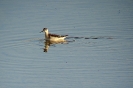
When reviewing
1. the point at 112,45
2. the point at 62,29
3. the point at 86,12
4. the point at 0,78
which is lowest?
the point at 0,78

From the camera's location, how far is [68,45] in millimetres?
17609

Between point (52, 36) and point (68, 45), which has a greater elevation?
point (52, 36)

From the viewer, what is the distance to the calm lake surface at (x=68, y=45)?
13.6 meters

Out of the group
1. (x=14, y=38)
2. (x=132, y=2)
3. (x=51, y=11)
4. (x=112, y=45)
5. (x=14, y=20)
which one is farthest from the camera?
(x=132, y=2)

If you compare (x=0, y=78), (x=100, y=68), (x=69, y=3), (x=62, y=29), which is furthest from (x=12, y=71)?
(x=69, y=3)

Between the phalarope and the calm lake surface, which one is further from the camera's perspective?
the phalarope

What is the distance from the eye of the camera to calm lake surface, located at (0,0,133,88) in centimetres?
1356

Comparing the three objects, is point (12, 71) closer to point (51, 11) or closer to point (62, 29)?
point (62, 29)

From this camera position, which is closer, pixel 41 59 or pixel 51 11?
pixel 41 59

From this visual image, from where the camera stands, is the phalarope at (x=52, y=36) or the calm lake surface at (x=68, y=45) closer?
the calm lake surface at (x=68, y=45)

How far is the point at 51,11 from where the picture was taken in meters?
22.7

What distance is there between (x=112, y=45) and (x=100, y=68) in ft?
9.60

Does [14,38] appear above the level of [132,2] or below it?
below

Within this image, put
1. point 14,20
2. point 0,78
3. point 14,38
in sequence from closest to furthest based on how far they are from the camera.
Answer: point 0,78
point 14,38
point 14,20
